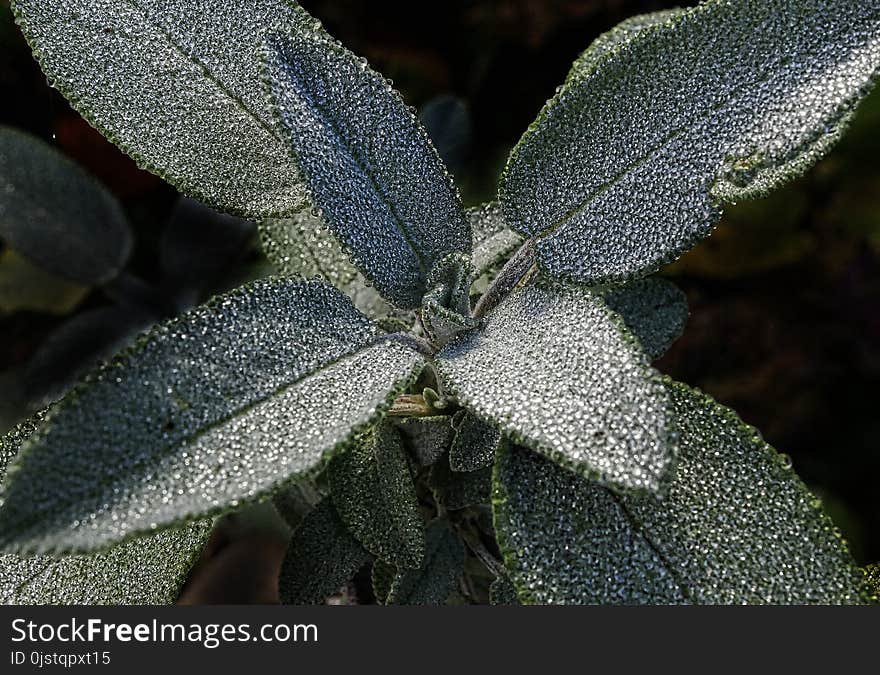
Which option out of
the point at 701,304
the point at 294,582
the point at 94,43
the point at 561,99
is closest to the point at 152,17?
the point at 94,43

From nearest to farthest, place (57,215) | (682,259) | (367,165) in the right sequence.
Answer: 1. (367,165)
2. (57,215)
3. (682,259)

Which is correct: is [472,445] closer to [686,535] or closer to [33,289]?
[686,535]

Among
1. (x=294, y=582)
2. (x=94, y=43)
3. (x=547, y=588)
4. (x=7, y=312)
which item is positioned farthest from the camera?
(x=7, y=312)

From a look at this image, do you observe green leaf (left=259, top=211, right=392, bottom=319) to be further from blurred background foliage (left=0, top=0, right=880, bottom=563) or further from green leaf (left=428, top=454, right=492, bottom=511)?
blurred background foliage (left=0, top=0, right=880, bottom=563)

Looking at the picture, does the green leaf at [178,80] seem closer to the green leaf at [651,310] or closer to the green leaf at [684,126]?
the green leaf at [684,126]

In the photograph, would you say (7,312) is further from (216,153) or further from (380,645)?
(380,645)

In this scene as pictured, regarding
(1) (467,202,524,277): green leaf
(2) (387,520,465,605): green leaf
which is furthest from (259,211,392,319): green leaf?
(2) (387,520,465,605): green leaf

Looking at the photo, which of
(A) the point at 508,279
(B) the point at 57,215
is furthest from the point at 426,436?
(B) the point at 57,215
